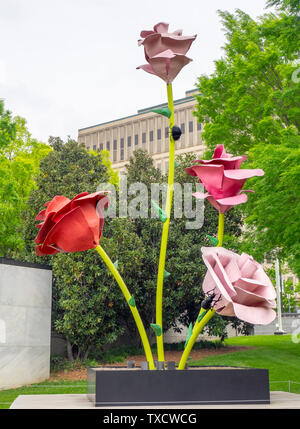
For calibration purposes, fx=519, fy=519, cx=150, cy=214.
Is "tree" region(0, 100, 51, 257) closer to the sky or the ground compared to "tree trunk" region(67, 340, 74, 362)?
closer to the sky

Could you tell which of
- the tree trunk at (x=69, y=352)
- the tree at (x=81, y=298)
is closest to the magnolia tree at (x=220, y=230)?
the tree at (x=81, y=298)

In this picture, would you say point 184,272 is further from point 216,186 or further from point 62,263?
point 216,186

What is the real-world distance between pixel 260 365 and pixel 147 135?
199ft

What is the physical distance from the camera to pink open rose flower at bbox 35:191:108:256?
561cm

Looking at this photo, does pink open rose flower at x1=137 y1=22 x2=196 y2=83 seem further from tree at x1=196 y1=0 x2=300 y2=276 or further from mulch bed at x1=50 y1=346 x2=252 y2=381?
mulch bed at x1=50 y1=346 x2=252 y2=381

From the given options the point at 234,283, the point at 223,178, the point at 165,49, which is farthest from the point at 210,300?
the point at 165,49

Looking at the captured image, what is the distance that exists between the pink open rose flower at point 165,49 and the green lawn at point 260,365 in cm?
731

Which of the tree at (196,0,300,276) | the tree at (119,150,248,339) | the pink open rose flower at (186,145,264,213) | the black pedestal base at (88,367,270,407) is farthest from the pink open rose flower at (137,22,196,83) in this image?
the tree at (119,150,248,339)

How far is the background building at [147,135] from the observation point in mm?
68169

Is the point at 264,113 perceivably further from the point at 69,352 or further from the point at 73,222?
the point at 73,222

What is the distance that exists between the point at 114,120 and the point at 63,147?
190ft

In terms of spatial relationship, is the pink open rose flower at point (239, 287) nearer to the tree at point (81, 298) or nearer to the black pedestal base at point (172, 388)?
the black pedestal base at point (172, 388)

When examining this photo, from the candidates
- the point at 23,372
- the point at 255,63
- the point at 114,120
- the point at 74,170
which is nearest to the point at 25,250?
the point at 74,170

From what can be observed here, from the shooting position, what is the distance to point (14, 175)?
2414cm
